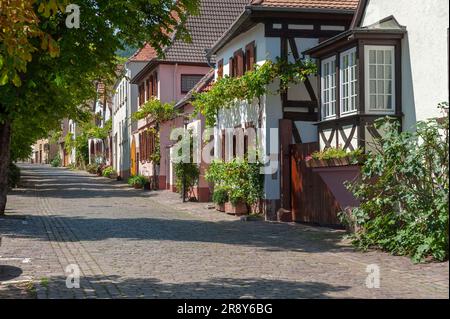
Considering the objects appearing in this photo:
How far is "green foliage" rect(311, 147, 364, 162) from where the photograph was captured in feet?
49.0

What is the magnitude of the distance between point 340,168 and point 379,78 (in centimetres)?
207

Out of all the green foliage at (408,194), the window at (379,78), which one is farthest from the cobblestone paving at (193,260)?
the window at (379,78)

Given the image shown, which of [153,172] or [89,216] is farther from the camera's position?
[153,172]

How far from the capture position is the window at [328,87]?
16969mm

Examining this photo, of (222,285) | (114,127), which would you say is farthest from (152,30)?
(114,127)

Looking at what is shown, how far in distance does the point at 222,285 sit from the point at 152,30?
1012 centimetres

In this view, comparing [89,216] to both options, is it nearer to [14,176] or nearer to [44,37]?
[44,37]

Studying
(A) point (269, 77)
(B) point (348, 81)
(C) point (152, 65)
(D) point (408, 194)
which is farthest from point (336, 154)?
(C) point (152, 65)

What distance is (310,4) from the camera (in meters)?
20.3

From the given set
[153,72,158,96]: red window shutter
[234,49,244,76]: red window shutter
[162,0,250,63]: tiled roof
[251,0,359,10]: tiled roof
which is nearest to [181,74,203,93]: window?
[162,0,250,63]: tiled roof

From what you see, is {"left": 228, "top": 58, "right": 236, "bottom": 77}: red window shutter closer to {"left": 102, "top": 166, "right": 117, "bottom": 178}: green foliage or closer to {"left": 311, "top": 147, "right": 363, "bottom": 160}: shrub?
{"left": 311, "top": 147, "right": 363, "bottom": 160}: shrub

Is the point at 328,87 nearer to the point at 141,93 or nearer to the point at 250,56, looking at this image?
the point at 250,56

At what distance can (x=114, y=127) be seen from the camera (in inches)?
2307

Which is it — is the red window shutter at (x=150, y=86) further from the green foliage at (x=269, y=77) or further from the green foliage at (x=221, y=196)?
the green foliage at (x=269, y=77)
